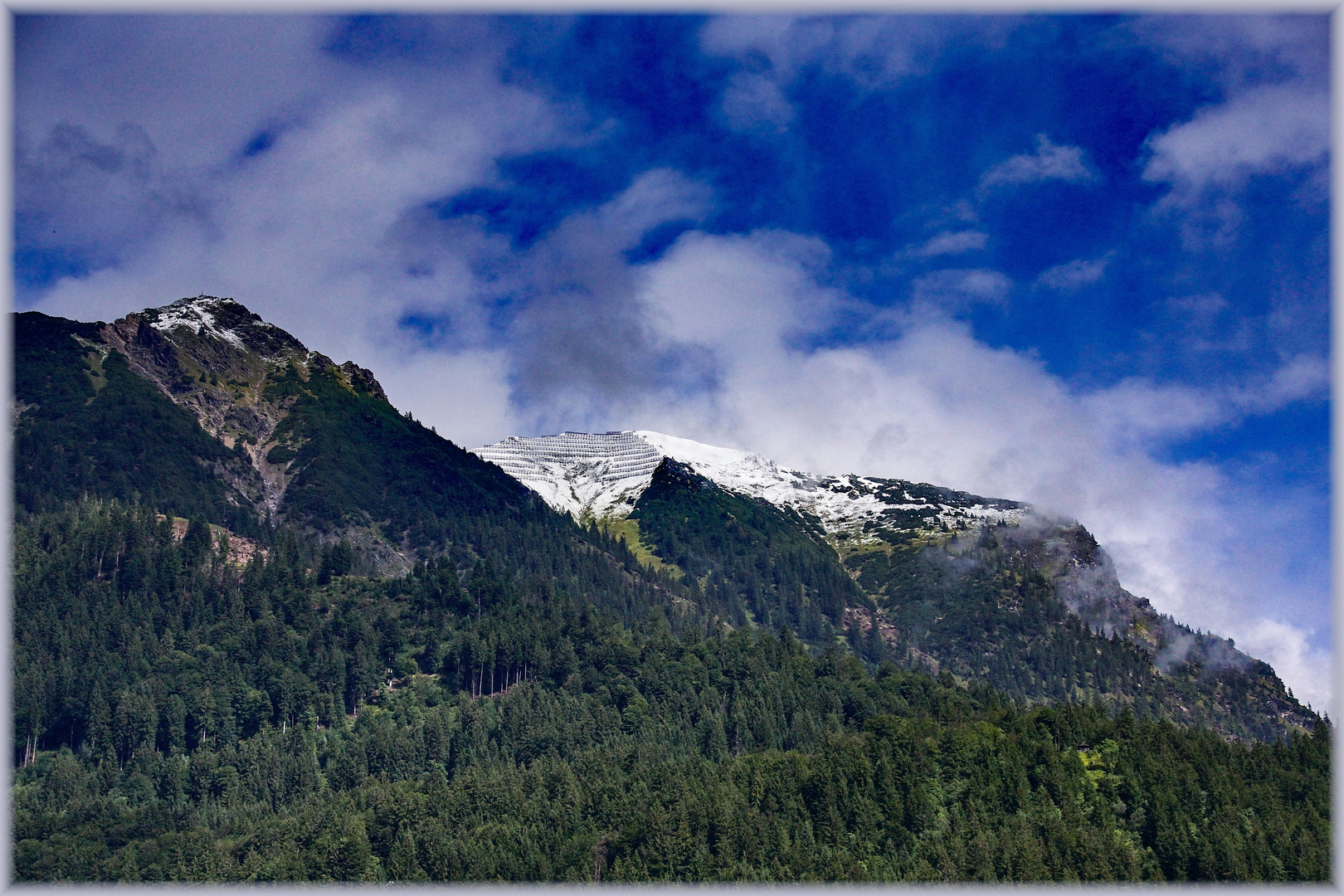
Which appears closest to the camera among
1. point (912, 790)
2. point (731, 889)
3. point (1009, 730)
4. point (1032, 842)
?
point (731, 889)

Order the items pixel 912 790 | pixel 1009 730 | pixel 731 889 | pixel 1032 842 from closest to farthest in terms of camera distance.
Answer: pixel 731 889, pixel 1032 842, pixel 912 790, pixel 1009 730

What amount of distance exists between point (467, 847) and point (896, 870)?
5654cm

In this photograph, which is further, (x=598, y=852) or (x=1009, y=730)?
(x=1009, y=730)

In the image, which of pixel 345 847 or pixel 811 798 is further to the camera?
pixel 811 798

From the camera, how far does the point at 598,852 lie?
160 metres

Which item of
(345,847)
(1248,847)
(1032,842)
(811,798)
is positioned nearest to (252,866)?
(345,847)

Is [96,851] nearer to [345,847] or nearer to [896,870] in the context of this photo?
[345,847]

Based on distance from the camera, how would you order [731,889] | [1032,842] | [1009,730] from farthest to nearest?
[1009,730] → [1032,842] → [731,889]

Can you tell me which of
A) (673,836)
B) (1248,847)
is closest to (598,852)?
(673,836)

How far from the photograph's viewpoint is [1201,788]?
180m

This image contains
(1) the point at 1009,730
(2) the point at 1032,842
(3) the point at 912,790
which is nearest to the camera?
(2) the point at 1032,842

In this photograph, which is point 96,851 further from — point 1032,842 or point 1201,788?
point 1201,788

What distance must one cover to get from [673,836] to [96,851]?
79910mm

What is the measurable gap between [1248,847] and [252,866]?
438 feet
